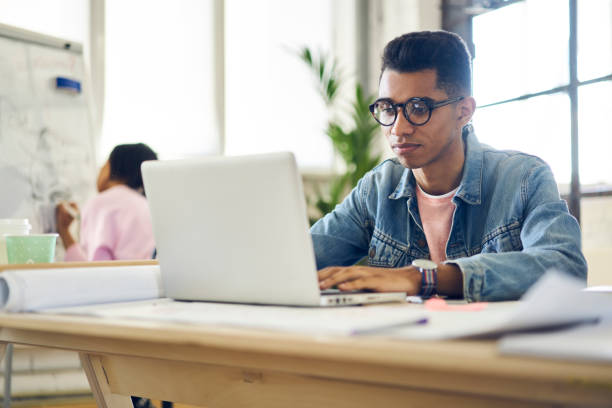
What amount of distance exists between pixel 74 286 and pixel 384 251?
748mm

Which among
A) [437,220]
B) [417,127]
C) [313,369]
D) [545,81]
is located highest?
[545,81]

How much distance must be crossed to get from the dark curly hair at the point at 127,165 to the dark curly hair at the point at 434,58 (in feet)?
5.27

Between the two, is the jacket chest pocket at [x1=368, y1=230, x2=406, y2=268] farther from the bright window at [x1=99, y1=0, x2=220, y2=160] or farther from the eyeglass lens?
the bright window at [x1=99, y1=0, x2=220, y2=160]

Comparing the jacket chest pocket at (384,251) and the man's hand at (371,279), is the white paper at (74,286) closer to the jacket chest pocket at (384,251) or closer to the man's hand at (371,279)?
the man's hand at (371,279)

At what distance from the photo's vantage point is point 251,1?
4.25 metres

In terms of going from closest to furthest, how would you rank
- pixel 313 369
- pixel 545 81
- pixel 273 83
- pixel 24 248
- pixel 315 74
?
pixel 313 369 < pixel 24 248 < pixel 545 81 < pixel 315 74 < pixel 273 83

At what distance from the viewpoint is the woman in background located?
2.68 meters

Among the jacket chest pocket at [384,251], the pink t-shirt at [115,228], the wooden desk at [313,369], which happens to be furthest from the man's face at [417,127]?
the pink t-shirt at [115,228]

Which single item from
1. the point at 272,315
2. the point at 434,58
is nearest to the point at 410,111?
the point at 434,58

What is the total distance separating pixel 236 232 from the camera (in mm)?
883

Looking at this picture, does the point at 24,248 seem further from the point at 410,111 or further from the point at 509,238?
the point at 509,238

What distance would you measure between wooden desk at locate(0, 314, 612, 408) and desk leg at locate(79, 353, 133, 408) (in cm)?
7

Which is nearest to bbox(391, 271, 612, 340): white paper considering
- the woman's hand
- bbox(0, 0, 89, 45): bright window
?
the woman's hand

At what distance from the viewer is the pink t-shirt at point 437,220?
148 cm
